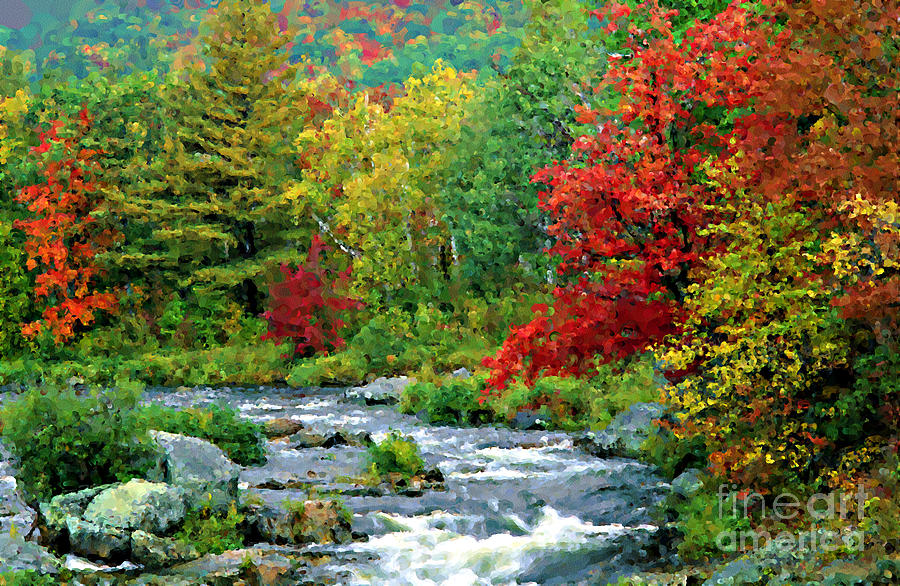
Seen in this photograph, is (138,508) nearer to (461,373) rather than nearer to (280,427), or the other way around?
(280,427)

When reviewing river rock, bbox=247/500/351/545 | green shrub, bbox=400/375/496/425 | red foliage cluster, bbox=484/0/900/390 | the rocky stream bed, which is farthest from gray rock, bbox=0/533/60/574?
green shrub, bbox=400/375/496/425

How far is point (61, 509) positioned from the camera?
32.3 feet

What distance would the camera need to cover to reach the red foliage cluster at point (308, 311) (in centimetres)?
2756

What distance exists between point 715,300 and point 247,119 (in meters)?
24.1

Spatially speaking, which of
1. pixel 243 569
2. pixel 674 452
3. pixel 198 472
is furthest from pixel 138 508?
pixel 674 452

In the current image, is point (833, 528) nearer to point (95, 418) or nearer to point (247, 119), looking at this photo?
point (95, 418)

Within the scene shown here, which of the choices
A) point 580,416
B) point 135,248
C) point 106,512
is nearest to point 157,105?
point 135,248

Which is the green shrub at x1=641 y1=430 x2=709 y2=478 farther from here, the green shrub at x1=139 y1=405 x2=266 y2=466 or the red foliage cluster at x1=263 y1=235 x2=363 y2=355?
the red foliage cluster at x1=263 y1=235 x2=363 y2=355

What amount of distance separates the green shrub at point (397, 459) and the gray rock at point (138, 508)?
336cm

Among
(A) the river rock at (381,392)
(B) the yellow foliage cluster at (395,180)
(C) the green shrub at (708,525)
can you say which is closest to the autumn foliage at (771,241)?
(C) the green shrub at (708,525)

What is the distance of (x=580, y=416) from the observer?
16.2 m

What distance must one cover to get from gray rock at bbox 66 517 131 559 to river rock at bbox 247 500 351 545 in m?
1.29

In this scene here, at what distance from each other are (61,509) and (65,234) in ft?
71.3

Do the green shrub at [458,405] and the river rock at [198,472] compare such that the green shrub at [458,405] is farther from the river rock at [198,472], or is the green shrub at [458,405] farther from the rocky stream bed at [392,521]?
the river rock at [198,472]
